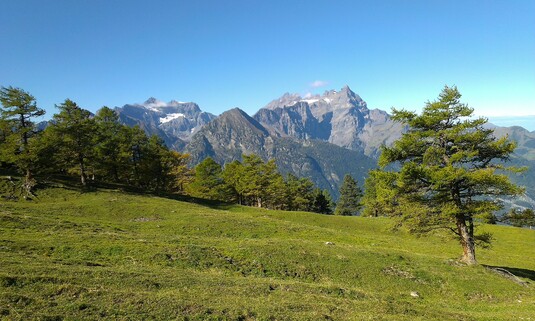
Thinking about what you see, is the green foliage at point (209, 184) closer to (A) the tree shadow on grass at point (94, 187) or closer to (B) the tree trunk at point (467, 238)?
(A) the tree shadow on grass at point (94, 187)

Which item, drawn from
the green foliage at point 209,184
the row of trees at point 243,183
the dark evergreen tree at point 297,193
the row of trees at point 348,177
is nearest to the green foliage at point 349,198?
the row of trees at point 348,177

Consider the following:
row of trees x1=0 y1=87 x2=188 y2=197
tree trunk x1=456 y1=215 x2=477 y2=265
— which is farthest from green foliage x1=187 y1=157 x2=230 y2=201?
tree trunk x1=456 y1=215 x2=477 y2=265

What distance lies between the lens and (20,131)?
1951 inches

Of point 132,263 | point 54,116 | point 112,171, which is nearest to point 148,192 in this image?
point 112,171

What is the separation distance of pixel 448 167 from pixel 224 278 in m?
18.5

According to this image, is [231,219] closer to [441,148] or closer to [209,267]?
[209,267]

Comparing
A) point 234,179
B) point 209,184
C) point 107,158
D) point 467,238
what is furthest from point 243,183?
point 467,238

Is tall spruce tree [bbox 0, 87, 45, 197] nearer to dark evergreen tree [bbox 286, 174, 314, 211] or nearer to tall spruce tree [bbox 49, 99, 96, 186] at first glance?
tall spruce tree [bbox 49, 99, 96, 186]

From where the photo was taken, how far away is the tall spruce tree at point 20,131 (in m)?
47.8

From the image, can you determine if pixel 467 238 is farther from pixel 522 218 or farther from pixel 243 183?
pixel 243 183

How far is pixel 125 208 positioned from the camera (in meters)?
45.5

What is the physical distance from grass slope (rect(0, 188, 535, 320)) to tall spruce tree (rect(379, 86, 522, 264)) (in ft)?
14.1

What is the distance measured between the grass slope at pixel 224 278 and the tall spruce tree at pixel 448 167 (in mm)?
4292

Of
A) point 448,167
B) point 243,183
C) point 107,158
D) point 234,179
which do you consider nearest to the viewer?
point 448,167
